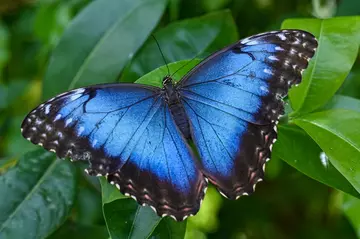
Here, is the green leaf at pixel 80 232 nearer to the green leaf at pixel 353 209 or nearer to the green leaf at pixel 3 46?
the green leaf at pixel 353 209

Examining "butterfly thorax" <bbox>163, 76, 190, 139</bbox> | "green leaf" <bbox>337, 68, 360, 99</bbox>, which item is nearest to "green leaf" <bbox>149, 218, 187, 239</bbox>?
"butterfly thorax" <bbox>163, 76, 190, 139</bbox>

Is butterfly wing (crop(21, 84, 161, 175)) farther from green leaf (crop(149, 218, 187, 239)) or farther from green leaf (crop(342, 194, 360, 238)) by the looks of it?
green leaf (crop(342, 194, 360, 238))

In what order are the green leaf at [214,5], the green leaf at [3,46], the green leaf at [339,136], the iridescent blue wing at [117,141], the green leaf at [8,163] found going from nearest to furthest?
1. the green leaf at [339,136]
2. the iridescent blue wing at [117,141]
3. the green leaf at [8,163]
4. the green leaf at [214,5]
5. the green leaf at [3,46]

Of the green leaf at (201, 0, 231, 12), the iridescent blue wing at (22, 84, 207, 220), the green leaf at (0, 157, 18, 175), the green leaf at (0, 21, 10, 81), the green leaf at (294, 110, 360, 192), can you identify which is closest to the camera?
the green leaf at (294, 110, 360, 192)

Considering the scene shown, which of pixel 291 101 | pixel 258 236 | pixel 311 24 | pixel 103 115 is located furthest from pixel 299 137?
pixel 258 236

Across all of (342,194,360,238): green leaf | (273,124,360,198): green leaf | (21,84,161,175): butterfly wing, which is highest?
(21,84,161,175): butterfly wing

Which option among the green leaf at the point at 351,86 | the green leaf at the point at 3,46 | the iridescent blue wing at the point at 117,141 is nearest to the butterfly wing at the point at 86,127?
the iridescent blue wing at the point at 117,141

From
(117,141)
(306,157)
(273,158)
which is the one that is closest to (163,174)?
(117,141)
